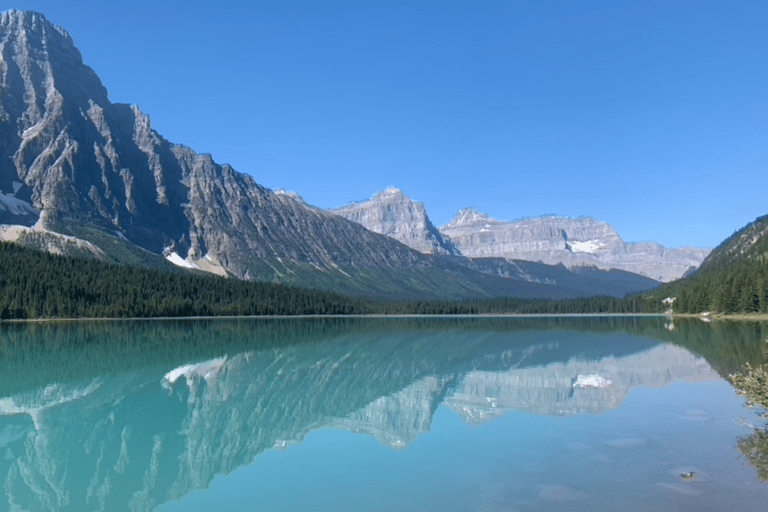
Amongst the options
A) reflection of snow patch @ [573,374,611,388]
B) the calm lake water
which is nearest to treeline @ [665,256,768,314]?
the calm lake water

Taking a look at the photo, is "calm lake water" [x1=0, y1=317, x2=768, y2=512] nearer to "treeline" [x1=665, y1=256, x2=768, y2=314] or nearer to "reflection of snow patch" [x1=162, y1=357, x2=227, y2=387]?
"reflection of snow patch" [x1=162, y1=357, x2=227, y2=387]

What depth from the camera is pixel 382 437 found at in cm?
3000

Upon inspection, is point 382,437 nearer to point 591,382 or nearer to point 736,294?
point 591,382

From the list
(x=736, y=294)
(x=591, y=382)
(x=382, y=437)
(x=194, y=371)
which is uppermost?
(x=736, y=294)

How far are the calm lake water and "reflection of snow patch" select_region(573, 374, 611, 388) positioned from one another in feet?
1.20

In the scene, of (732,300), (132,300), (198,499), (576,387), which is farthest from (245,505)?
(132,300)

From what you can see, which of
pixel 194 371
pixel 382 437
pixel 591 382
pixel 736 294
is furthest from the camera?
pixel 736 294

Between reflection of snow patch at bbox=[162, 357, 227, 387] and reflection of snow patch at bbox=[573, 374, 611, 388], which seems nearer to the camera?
reflection of snow patch at bbox=[573, 374, 611, 388]

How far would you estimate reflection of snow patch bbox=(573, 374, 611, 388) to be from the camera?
149ft

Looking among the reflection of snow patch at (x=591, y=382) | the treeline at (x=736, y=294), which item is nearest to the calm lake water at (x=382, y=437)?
the reflection of snow patch at (x=591, y=382)

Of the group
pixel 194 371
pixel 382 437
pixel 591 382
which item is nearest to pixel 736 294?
pixel 591 382

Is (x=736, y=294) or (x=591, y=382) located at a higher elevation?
(x=736, y=294)

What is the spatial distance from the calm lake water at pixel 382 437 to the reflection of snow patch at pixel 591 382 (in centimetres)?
37

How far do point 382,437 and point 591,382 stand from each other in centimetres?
2357
